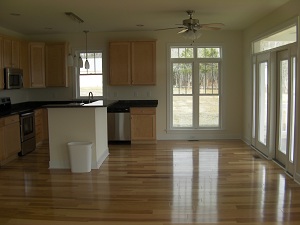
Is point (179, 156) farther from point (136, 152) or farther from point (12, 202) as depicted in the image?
point (12, 202)

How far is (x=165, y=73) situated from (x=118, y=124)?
170cm

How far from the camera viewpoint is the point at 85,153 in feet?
16.6

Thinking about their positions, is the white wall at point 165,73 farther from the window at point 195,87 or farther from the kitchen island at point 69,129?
the kitchen island at point 69,129

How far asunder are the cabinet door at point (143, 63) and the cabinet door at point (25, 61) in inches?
96.1

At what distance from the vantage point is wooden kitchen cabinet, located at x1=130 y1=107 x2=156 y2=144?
734 centimetres

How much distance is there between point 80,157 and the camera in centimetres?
507

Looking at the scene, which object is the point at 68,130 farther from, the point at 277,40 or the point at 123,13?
the point at 277,40

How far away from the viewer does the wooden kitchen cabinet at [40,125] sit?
7.07m

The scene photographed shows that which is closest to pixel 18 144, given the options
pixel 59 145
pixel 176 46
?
pixel 59 145

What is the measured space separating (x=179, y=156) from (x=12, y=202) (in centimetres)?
317

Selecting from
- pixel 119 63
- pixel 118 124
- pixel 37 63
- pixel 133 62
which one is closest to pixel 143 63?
pixel 133 62

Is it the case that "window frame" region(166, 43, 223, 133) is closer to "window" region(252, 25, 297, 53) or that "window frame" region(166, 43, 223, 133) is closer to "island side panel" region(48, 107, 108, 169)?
"window" region(252, 25, 297, 53)

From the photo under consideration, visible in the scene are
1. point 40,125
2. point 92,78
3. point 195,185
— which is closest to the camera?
point 195,185

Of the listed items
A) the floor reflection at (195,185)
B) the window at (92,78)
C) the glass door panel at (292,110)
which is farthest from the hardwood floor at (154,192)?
the window at (92,78)
